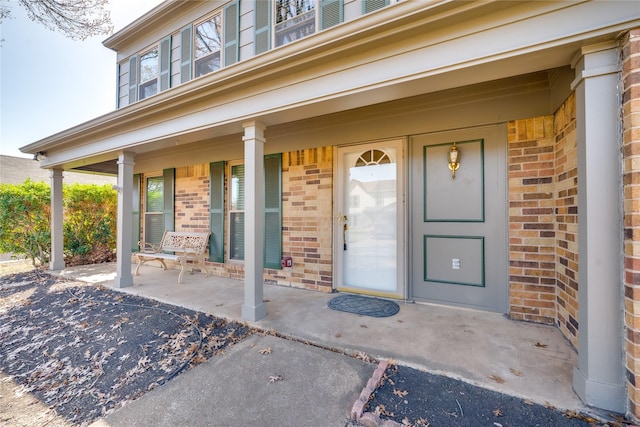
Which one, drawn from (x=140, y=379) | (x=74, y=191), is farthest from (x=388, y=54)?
(x=74, y=191)

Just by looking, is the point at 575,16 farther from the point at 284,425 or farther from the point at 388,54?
the point at 284,425

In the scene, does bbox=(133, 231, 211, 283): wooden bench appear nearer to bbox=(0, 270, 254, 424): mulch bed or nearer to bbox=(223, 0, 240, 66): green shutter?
bbox=(0, 270, 254, 424): mulch bed

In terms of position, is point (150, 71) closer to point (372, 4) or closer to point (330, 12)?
point (330, 12)

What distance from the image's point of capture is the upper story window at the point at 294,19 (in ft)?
13.1

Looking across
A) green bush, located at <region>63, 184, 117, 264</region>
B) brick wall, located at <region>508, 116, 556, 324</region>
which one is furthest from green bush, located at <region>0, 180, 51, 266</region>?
brick wall, located at <region>508, 116, 556, 324</region>

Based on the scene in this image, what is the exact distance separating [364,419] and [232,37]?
5497 mm

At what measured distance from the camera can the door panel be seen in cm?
310

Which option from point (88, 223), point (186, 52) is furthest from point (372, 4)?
point (88, 223)

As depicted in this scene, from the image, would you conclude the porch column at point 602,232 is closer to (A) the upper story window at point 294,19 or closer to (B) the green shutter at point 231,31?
(A) the upper story window at point 294,19

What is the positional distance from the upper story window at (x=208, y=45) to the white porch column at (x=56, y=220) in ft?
12.4

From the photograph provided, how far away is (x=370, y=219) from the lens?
3852 millimetres

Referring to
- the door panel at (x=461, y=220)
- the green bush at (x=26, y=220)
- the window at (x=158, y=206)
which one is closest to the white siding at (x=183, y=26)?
the window at (x=158, y=206)

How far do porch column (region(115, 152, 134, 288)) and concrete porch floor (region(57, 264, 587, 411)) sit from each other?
0.77m

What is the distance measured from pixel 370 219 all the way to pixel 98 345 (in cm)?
328
